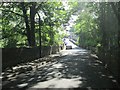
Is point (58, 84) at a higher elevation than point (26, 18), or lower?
lower

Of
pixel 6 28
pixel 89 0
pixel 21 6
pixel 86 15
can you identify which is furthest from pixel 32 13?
pixel 86 15

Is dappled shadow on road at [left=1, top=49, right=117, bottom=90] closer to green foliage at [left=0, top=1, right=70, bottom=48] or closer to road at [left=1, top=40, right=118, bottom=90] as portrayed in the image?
road at [left=1, top=40, right=118, bottom=90]

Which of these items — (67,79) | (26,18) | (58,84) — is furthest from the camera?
(26,18)

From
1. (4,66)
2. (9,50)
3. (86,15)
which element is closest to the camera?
(4,66)

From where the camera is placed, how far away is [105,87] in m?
12.3

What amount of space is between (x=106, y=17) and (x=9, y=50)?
1241 centimetres

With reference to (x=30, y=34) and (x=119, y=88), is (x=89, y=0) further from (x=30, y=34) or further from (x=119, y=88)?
(x=119, y=88)

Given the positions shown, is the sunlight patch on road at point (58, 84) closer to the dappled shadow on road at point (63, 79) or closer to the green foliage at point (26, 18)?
the dappled shadow on road at point (63, 79)

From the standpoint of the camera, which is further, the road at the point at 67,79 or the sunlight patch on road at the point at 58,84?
the road at the point at 67,79

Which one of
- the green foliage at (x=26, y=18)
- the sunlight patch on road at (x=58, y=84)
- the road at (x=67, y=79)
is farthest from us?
the green foliage at (x=26, y=18)

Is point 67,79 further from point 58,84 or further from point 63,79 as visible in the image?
point 58,84

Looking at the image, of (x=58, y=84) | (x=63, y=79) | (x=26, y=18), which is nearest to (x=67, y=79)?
(x=63, y=79)

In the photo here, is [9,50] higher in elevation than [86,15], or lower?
lower

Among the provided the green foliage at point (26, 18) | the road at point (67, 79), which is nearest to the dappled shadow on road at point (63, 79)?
the road at point (67, 79)
